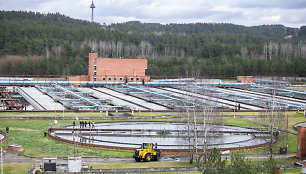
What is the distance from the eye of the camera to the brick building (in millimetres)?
75625

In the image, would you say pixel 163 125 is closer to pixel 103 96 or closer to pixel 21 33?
pixel 103 96

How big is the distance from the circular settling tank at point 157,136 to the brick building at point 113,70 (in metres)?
37.6

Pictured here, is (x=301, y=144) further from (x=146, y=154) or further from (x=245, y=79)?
(x=245, y=79)

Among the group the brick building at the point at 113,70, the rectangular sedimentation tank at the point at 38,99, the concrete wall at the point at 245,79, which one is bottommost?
the rectangular sedimentation tank at the point at 38,99

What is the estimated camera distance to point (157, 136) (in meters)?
33.5

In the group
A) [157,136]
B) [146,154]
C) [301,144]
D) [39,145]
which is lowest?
[157,136]

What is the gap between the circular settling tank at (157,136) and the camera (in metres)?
29.6

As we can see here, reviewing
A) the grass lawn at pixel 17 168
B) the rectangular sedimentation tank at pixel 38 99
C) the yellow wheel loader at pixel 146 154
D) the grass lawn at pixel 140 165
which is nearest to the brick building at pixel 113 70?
the rectangular sedimentation tank at pixel 38 99

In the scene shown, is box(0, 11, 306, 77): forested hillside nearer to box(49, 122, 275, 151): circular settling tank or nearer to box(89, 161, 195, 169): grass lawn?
box(49, 122, 275, 151): circular settling tank

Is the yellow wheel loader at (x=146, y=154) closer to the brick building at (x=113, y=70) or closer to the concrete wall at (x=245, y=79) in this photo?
the brick building at (x=113, y=70)

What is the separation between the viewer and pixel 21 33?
390ft

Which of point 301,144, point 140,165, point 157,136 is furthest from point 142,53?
point 140,165

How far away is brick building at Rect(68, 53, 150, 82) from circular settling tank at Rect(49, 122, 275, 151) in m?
37.6

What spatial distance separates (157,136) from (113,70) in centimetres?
4507
